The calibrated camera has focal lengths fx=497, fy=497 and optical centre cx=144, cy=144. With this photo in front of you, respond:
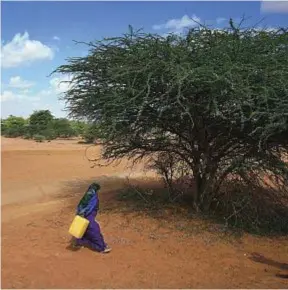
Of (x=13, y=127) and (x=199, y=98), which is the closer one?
(x=199, y=98)

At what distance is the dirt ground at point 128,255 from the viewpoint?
7.44 metres

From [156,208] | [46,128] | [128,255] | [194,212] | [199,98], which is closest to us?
[128,255]

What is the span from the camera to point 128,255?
8.67 metres

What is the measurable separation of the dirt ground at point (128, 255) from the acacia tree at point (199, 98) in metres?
1.62

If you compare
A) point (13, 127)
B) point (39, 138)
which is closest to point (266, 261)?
point (39, 138)

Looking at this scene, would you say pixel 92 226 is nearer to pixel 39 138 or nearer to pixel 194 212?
pixel 194 212

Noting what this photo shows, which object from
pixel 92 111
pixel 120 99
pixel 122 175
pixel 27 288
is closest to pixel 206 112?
pixel 120 99

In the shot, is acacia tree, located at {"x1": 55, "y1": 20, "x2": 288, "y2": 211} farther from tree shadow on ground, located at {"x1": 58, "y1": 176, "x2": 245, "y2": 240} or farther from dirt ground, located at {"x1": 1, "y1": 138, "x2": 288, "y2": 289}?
dirt ground, located at {"x1": 1, "y1": 138, "x2": 288, "y2": 289}

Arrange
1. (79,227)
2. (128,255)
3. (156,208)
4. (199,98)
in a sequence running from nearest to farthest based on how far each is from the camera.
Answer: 1. (79,227)
2. (128,255)
3. (199,98)
4. (156,208)

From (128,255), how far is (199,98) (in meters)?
3.30

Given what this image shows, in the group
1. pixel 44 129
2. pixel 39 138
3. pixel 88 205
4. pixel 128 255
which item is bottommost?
pixel 128 255

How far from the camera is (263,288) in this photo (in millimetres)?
7176

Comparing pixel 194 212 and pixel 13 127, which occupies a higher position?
pixel 13 127

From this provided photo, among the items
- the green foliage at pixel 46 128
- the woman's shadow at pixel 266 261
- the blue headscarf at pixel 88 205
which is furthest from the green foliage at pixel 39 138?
the woman's shadow at pixel 266 261
